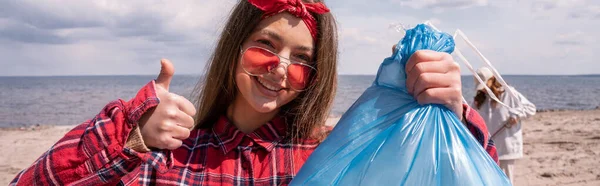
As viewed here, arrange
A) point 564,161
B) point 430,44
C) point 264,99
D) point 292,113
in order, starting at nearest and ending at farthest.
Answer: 1. point 430,44
2. point 264,99
3. point 292,113
4. point 564,161

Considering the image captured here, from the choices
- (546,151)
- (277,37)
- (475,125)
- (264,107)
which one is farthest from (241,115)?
(546,151)

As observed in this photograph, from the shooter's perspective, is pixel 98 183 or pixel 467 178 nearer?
pixel 467 178

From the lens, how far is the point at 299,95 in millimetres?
1735

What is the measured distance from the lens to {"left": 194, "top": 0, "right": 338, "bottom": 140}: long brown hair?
5.55 feet

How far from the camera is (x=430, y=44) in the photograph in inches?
54.2

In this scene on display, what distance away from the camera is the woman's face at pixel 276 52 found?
5.27ft

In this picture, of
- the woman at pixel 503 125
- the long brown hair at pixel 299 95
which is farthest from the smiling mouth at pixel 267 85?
the woman at pixel 503 125

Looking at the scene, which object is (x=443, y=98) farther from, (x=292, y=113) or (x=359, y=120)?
(x=292, y=113)

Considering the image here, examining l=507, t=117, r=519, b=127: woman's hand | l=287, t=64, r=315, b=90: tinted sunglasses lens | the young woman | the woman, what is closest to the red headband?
the young woman

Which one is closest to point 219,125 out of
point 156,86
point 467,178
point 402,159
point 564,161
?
point 156,86

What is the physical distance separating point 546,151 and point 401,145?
7655 millimetres

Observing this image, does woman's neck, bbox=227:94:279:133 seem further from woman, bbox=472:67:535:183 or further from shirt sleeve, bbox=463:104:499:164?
woman, bbox=472:67:535:183

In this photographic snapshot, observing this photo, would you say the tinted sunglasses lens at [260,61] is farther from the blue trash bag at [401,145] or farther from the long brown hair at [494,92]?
the long brown hair at [494,92]

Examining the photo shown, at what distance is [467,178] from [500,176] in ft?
0.45
